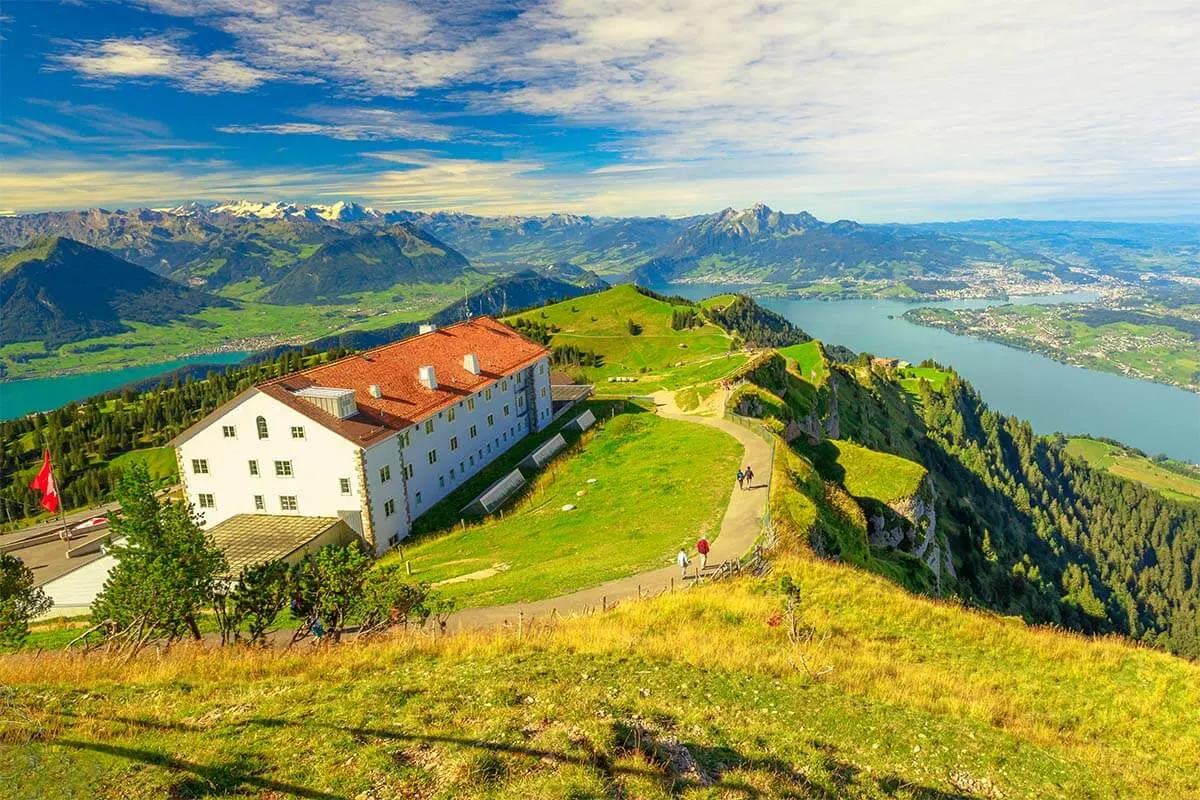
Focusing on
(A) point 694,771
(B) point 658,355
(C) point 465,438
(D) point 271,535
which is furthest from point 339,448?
(B) point 658,355

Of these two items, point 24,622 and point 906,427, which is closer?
point 24,622

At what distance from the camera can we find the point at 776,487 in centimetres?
4488

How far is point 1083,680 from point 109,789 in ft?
88.5

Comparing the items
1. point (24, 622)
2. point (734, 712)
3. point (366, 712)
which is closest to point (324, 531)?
point (24, 622)

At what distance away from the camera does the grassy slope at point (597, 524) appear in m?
35.3

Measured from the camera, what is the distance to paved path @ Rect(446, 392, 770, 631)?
95.6 feet

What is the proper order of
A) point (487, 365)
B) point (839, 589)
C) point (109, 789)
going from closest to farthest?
point (109, 789)
point (839, 589)
point (487, 365)

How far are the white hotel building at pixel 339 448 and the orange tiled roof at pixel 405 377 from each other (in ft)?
0.43

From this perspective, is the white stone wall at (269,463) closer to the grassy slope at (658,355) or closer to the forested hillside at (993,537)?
the forested hillside at (993,537)

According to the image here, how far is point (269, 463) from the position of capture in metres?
52.1

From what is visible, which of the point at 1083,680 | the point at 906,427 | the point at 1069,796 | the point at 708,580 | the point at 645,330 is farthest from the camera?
the point at 645,330

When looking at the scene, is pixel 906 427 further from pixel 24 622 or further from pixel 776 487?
pixel 24 622

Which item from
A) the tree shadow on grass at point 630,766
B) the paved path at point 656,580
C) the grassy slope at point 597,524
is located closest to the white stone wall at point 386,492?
the grassy slope at point 597,524

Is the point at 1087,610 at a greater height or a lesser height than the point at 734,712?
lesser
